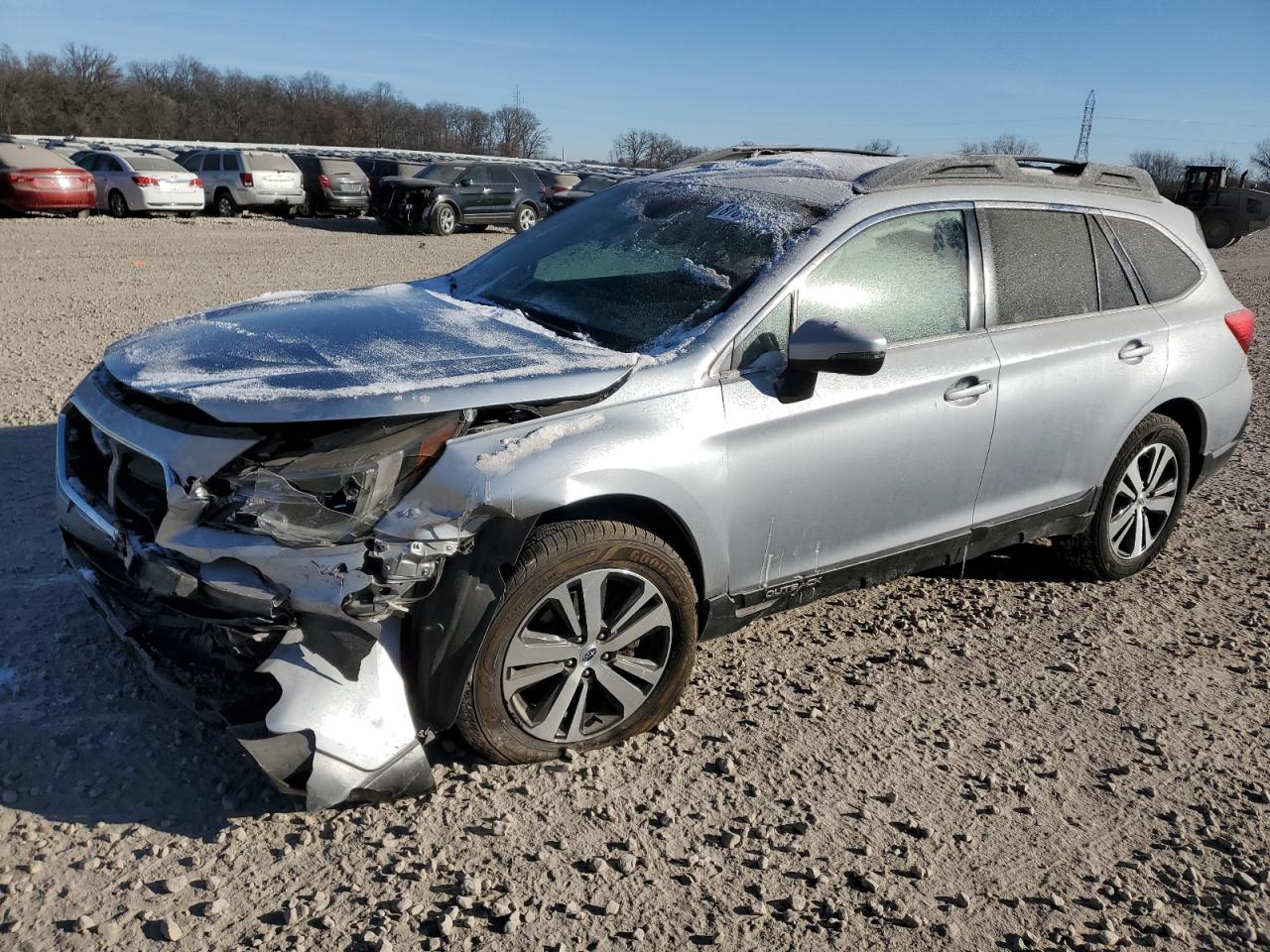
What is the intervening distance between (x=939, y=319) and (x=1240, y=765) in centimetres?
186

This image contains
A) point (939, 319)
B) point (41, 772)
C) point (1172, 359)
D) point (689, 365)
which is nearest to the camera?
point (41, 772)

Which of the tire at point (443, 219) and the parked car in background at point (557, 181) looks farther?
the parked car in background at point (557, 181)

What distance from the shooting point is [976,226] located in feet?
13.8

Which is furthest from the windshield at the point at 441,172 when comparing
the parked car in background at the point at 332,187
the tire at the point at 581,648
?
the tire at the point at 581,648

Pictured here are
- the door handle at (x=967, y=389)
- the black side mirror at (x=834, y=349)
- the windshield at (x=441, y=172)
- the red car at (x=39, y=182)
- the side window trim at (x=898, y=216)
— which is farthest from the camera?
the windshield at (x=441, y=172)

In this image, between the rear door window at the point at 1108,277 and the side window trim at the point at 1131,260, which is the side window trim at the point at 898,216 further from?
the side window trim at the point at 1131,260

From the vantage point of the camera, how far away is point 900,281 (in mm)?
3941

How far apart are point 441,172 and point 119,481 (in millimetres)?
21548

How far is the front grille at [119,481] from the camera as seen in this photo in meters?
3.04

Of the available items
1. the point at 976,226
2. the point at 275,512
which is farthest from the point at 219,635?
the point at 976,226

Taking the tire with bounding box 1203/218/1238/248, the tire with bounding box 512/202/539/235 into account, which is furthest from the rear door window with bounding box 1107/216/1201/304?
the tire with bounding box 1203/218/1238/248

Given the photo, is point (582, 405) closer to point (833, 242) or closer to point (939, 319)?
point (833, 242)

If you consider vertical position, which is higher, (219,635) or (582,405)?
(582,405)

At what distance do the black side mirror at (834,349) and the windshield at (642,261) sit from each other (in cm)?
37
